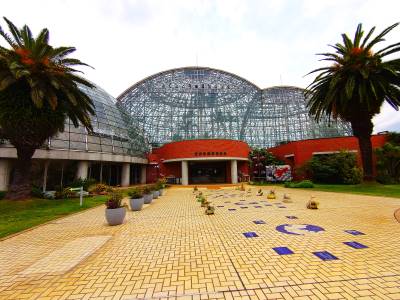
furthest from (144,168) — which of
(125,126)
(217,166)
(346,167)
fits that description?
(346,167)

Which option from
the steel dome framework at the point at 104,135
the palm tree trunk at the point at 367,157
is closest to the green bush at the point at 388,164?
the palm tree trunk at the point at 367,157

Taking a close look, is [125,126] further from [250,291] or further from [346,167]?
[250,291]

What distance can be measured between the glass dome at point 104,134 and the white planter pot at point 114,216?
76.0 ft

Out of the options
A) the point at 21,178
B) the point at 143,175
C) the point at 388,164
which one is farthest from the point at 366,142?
the point at 143,175

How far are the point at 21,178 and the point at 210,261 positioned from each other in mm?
21484

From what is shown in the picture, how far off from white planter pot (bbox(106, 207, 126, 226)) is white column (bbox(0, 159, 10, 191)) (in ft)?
82.5

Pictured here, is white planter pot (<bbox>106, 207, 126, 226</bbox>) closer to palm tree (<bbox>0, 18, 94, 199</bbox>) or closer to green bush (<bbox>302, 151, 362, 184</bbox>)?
palm tree (<bbox>0, 18, 94, 199</bbox>)

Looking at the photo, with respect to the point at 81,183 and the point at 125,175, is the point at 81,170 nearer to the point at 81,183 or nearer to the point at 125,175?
the point at 81,183

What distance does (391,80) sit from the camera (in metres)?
22.7

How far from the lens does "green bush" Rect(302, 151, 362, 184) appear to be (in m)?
32.4

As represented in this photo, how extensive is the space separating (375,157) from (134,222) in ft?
129

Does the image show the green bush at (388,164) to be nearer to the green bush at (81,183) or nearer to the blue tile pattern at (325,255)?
the blue tile pattern at (325,255)

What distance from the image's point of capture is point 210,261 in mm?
5727

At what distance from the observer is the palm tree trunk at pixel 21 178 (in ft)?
62.4
